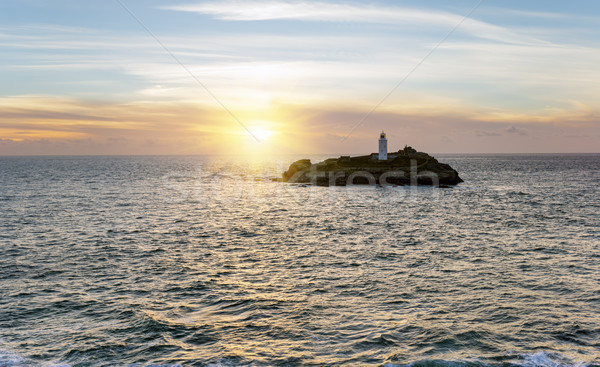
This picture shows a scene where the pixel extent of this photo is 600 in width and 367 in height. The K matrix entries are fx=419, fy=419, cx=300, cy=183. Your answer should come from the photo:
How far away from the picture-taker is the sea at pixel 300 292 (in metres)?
17.2

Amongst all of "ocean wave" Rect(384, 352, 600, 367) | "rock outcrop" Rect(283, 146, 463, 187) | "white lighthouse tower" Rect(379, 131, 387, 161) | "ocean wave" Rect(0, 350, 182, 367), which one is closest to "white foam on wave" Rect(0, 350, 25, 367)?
"ocean wave" Rect(0, 350, 182, 367)

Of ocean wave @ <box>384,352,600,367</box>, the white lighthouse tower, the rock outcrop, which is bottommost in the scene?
ocean wave @ <box>384,352,600,367</box>

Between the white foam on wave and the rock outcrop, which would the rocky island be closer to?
the rock outcrop

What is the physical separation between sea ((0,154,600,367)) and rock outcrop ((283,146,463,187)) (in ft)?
147

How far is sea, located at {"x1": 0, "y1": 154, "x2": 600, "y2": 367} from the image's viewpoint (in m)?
17.2

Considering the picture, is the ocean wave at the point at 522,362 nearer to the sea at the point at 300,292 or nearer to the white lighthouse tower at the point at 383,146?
the sea at the point at 300,292

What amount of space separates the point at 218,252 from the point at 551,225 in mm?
35234

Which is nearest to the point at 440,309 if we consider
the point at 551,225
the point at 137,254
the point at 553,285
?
the point at 553,285

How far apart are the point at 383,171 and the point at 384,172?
57 cm

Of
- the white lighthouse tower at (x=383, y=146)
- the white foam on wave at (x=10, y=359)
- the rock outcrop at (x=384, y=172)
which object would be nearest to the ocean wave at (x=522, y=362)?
the white foam on wave at (x=10, y=359)

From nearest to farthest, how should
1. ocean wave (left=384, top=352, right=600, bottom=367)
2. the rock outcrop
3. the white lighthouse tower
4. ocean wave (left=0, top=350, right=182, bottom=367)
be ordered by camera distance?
ocean wave (left=384, top=352, right=600, bottom=367)
ocean wave (left=0, top=350, right=182, bottom=367)
the rock outcrop
the white lighthouse tower

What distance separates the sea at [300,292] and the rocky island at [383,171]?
1765 inches

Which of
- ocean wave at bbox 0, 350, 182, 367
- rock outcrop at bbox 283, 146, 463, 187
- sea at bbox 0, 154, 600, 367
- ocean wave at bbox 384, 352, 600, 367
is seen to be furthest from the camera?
rock outcrop at bbox 283, 146, 463, 187

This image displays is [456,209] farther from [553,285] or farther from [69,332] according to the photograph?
[69,332]
